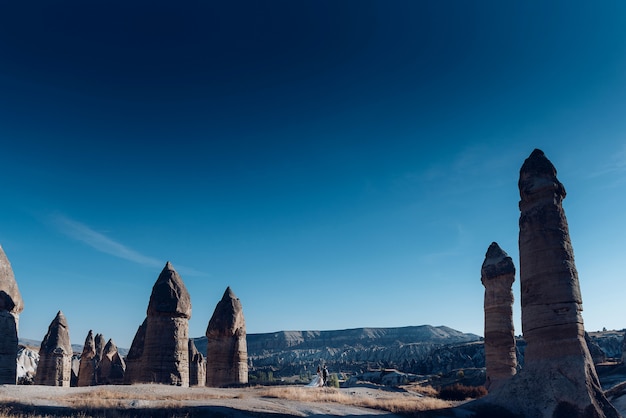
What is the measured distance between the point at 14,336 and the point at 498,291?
18586 mm

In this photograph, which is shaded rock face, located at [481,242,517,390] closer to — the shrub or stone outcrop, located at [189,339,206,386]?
the shrub

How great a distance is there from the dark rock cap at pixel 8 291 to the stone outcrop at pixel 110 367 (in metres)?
21.9

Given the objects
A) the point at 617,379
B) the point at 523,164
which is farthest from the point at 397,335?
the point at 523,164

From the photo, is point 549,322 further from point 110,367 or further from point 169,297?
point 110,367

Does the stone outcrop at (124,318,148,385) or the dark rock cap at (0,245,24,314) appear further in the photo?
the stone outcrop at (124,318,148,385)

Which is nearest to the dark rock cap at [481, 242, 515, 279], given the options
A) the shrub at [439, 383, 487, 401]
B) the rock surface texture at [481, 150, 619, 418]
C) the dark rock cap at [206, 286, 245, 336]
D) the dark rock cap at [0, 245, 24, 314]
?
the shrub at [439, 383, 487, 401]

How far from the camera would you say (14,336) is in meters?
15.0

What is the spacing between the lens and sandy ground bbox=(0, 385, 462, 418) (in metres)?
11.7

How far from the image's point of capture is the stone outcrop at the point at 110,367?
3562cm

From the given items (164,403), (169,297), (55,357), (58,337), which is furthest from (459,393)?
(58,337)

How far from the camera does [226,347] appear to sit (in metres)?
25.0

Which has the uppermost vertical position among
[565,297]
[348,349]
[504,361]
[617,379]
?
[565,297]

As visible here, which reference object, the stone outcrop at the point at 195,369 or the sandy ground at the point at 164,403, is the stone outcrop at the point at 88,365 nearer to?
the stone outcrop at the point at 195,369

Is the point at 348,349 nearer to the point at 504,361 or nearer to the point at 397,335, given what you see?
the point at 397,335
